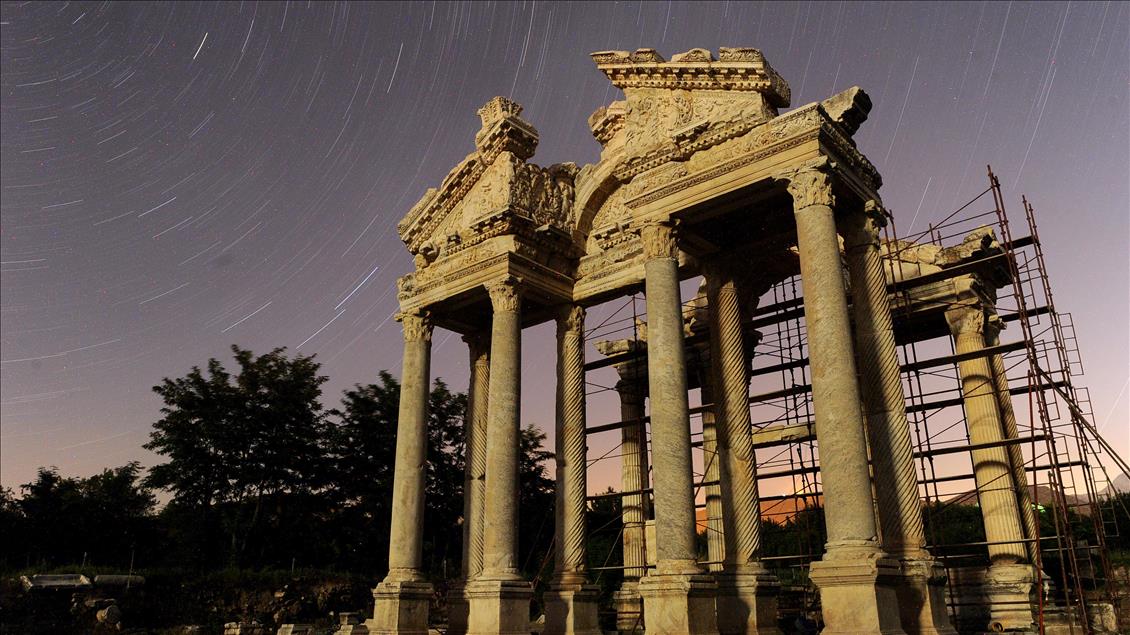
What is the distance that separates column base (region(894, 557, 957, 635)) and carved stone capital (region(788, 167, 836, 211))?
23.9ft

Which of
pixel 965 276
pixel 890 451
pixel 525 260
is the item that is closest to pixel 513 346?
pixel 525 260

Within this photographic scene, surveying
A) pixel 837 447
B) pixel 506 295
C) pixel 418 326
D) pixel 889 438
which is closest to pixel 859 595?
pixel 837 447

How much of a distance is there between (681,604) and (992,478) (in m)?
12.1

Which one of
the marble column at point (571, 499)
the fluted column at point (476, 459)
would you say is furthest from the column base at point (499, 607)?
the fluted column at point (476, 459)

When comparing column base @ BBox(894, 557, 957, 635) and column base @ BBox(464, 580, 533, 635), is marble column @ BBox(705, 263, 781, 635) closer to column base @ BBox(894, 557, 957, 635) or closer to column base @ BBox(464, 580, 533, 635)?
column base @ BBox(894, 557, 957, 635)

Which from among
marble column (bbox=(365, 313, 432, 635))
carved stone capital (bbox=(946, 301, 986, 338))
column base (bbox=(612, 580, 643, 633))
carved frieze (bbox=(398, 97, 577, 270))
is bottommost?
column base (bbox=(612, 580, 643, 633))

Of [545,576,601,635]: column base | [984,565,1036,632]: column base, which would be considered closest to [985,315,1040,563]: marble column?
[984,565,1036,632]: column base

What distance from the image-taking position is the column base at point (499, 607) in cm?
2017

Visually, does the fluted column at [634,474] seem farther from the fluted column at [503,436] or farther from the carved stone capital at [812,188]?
the carved stone capital at [812,188]

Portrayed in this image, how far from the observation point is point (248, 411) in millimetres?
43438

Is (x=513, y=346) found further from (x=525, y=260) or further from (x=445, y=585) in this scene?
(x=445, y=585)

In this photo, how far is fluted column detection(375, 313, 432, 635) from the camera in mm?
22411

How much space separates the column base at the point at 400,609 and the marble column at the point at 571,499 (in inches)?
144

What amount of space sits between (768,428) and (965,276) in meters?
8.17
